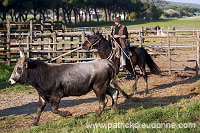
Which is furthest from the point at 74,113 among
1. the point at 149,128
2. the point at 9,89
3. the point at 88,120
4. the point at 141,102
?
the point at 9,89

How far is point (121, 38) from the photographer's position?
1159 centimetres

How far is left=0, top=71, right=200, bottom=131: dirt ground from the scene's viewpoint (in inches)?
354

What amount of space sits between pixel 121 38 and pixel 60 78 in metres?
4.14

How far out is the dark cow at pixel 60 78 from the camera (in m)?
7.89

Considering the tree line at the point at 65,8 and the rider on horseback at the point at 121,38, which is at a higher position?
the tree line at the point at 65,8

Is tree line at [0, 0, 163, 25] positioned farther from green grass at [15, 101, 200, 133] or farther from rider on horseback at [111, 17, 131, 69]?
green grass at [15, 101, 200, 133]

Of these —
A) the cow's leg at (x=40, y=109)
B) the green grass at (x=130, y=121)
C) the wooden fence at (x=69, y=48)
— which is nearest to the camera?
the green grass at (x=130, y=121)

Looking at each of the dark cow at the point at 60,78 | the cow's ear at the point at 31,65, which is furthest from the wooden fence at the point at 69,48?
the cow's ear at the point at 31,65

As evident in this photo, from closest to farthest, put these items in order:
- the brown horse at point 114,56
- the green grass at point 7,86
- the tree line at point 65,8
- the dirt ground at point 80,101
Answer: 1. the dirt ground at point 80,101
2. the brown horse at point 114,56
3. the green grass at point 7,86
4. the tree line at point 65,8

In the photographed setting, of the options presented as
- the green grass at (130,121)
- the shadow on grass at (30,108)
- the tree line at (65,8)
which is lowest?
the shadow on grass at (30,108)

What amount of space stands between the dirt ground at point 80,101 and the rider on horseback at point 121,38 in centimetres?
141

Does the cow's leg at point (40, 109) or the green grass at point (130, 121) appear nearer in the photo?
the green grass at point (130, 121)

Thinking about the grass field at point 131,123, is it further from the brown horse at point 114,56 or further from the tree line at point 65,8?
the tree line at point 65,8

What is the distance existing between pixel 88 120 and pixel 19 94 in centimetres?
562
